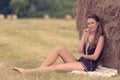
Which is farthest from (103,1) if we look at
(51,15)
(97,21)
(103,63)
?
(51,15)

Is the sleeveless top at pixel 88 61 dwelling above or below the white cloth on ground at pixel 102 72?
above

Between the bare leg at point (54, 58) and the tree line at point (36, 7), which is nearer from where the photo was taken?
the bare leg at point (54, 58)

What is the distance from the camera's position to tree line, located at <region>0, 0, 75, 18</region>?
1654 inches

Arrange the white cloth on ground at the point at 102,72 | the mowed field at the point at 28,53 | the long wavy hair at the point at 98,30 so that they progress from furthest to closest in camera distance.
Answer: the long wavy hair at the point at 98,30, the white cloth on ground at the point at 102,72, the mowed field at the point at 28,53

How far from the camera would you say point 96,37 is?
9055 millimetres

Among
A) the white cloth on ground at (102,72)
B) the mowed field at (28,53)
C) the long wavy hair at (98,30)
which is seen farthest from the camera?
the long wavy hair at (98,30)

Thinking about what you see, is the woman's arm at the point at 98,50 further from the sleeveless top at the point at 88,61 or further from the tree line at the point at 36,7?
the tree line at the point at 36,7

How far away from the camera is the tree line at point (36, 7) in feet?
138

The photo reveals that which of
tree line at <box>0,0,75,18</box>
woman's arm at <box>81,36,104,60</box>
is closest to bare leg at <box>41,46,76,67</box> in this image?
woman's arm at <box>81,36,104,60</box>

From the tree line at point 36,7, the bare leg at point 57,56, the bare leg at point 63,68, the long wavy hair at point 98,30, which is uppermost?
the long wavy hair at point 98,30

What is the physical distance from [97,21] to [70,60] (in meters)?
1.00

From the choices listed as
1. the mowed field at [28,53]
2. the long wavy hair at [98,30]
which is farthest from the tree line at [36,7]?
the long wavy hair at [98,30]

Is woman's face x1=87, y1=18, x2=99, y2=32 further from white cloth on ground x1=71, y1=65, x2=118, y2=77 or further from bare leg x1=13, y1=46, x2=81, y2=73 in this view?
white cloth on ground x1=71, y1=65, x2=118, y2=77

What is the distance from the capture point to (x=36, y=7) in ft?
156
